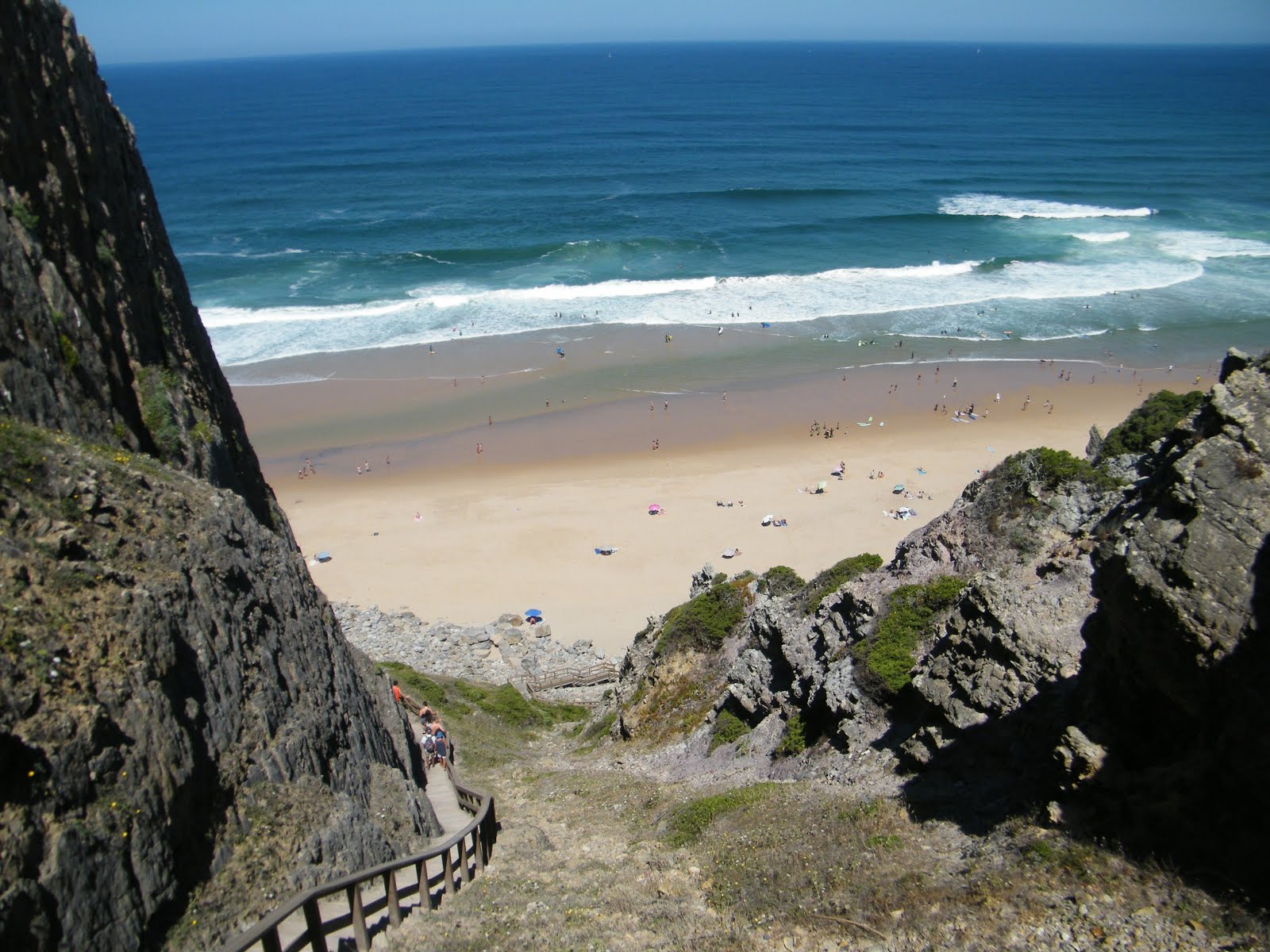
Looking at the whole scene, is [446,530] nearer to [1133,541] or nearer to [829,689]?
[829,689]

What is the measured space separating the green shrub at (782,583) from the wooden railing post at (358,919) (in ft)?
35.5

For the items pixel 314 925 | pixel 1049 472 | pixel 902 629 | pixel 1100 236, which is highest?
pixel 1100 236

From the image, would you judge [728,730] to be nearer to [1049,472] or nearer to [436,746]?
[436,746]

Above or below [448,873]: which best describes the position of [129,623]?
above

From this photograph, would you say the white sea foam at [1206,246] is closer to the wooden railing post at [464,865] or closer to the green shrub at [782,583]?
the green shrub at [782,583]

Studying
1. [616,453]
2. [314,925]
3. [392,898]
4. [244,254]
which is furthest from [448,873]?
[244,254]

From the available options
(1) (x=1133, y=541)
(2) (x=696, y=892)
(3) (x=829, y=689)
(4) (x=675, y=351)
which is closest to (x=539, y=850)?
(2) (x=696, y=892)

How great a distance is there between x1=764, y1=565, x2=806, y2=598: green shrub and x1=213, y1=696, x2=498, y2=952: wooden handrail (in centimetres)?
803

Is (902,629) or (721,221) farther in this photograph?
(721,221)

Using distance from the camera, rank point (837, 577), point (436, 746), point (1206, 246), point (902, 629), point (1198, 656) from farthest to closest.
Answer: point (1206, 246) → point (837, 577) → point (436, 746) → point (902, 629) → point (1198, 656)

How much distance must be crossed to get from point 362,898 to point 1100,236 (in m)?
66.1

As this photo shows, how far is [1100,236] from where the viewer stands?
59.8 metres

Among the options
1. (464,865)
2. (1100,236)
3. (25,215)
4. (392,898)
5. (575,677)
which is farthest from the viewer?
(1100,236)

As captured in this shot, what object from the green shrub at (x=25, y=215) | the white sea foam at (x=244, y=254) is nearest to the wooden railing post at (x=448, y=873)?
the green shrub at (x=25, y=215)
